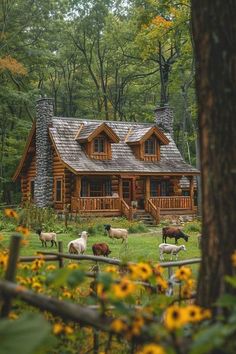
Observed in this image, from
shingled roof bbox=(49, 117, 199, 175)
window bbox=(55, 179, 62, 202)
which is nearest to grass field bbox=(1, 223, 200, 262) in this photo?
shingled roof bbox=(49, 117, 199, 175)

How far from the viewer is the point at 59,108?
52.8 m

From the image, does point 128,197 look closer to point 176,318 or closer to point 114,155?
point 114,155

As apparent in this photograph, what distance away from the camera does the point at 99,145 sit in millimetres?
31984

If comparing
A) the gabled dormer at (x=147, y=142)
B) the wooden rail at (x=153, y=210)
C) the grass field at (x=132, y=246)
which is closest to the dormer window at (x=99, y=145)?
the gabled dormer at (x=147, y=142)

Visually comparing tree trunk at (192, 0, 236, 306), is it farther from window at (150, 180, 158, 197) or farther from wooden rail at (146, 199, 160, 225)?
window at (150, 180, 158, 197)

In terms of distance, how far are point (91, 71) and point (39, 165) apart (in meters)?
18.0

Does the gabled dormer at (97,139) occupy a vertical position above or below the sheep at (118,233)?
above

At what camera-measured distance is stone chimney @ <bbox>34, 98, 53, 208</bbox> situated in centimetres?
3250

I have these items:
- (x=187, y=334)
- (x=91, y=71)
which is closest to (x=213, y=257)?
(x=187, y=334)

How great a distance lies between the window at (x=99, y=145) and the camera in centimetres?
3182

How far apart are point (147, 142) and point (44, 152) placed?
6871 mm

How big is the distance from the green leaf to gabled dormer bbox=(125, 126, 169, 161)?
30.1 m

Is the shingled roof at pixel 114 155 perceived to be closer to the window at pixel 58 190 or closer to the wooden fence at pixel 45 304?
the window at pixel 58 190

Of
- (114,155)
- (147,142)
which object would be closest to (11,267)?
(114,155)
